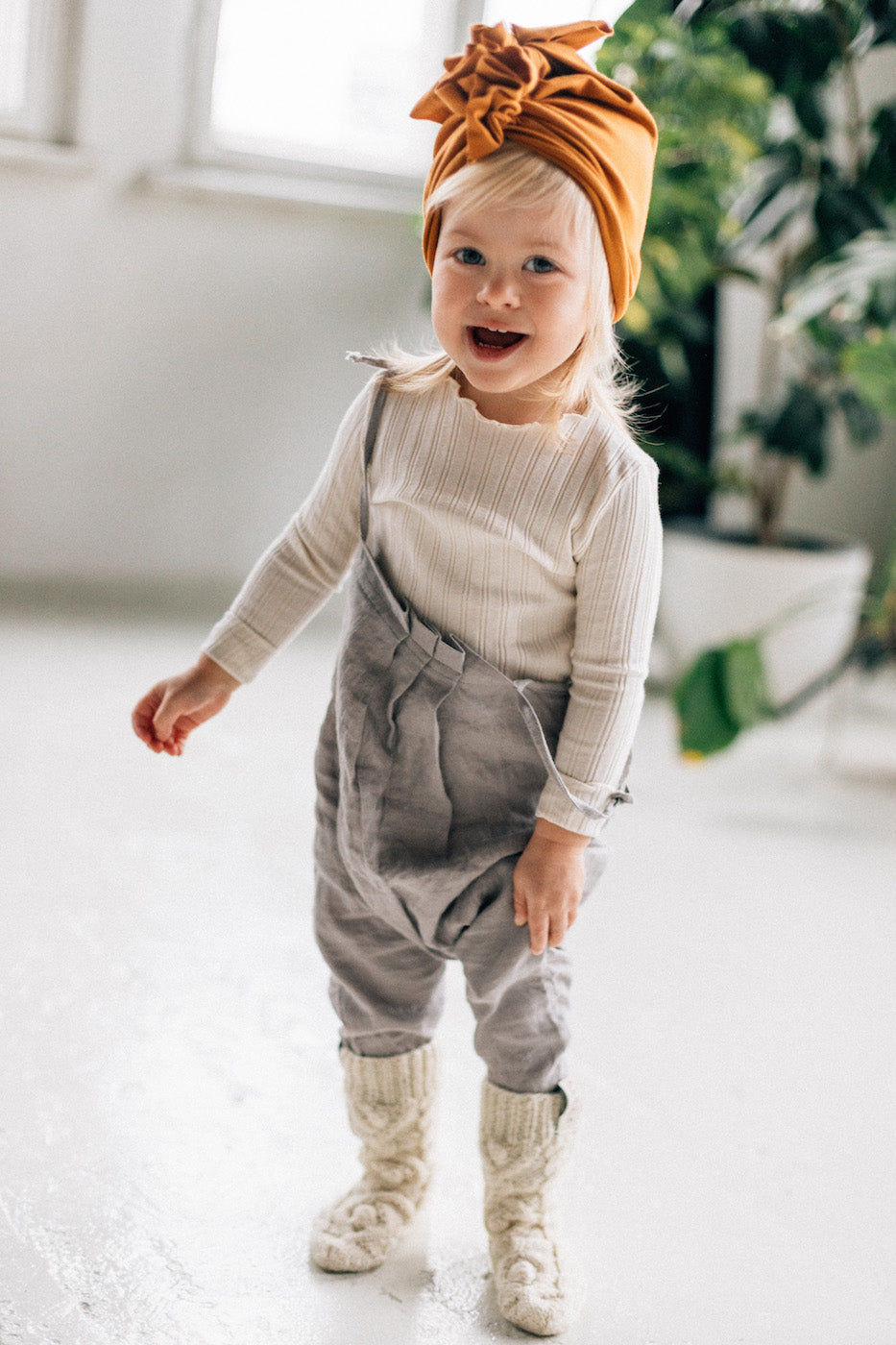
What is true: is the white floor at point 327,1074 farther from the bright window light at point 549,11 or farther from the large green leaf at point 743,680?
the bright window light at point 549,11

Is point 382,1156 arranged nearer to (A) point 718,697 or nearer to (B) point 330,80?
(A) point 718,697

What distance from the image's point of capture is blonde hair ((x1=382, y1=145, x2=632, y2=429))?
737 millimetres

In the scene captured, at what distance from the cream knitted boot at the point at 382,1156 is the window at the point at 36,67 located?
1.91 m

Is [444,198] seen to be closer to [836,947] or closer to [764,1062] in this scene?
[764,1062]

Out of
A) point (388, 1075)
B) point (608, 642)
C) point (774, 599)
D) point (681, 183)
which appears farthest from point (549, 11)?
point (388, 1075)

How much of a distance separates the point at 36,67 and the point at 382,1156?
2010 mm

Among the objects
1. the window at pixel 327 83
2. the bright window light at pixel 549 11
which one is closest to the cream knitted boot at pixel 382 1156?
the bright window light at pixel 549 11

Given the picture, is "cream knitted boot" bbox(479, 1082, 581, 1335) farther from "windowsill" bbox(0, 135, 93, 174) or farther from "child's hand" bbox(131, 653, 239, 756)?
"windowsill" bbox(0, 135, 93, 174)

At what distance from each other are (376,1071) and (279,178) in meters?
1.96

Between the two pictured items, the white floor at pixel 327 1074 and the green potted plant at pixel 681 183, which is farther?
the green potted plant at pixel 681 183

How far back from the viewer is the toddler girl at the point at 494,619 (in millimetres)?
750

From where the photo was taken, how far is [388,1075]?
3.08 ft

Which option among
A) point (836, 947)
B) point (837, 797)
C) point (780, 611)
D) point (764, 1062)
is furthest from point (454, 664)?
point (780, 611)

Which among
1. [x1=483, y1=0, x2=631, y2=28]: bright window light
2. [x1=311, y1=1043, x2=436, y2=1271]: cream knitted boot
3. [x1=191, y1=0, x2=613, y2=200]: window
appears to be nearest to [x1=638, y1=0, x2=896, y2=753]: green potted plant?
[x1=483, y1=0, x2=631, y2=28]: bright window light
